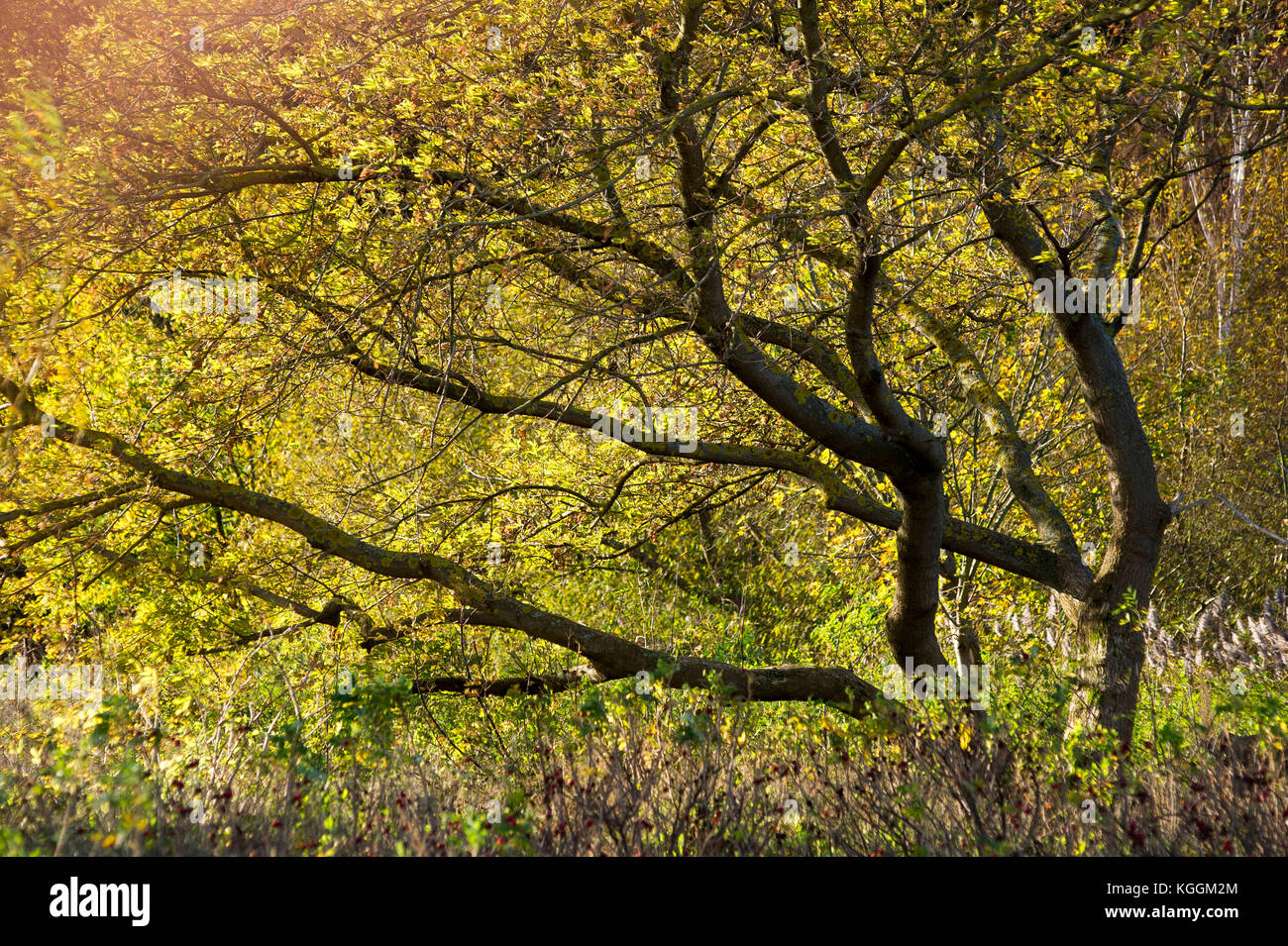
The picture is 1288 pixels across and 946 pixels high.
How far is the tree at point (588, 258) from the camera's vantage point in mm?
5555

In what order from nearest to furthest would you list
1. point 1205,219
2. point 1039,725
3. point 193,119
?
point 1039,725, point 193,119, point 1205,219

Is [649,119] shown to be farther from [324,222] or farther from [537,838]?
[537,838]

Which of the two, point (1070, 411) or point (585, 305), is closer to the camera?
point (585, 305)

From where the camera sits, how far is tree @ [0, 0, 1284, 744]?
5555 mm

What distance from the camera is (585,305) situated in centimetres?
636

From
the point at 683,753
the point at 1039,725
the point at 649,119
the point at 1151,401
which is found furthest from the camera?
the point at 1151,401

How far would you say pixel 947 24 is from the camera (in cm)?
591

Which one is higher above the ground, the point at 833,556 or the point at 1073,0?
the point at 1073,0

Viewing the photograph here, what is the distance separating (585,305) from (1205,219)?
16445 mm

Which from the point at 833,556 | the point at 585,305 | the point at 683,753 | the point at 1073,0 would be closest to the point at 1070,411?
the point at 833,556

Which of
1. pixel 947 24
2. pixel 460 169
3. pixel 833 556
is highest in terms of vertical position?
pixel 947 24

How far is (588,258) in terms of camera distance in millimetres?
7008

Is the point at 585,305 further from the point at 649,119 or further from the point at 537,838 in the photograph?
the point at 537,838

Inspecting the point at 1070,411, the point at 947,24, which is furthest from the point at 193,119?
the point at 1070,411
